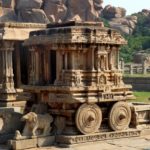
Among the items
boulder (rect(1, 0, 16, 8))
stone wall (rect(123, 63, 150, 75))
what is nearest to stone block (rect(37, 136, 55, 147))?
stone wall (rect(123, 63, 150, 75))

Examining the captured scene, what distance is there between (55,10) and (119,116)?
43429mm

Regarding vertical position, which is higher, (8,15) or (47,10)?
(47,10)

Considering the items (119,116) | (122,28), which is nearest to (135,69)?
(119,116)

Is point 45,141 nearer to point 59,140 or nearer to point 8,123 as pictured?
point 59,140

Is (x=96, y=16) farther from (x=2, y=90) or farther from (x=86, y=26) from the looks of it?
(x=86, y=26)

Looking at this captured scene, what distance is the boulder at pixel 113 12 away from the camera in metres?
74.5

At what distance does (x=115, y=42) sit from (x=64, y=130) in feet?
7.82

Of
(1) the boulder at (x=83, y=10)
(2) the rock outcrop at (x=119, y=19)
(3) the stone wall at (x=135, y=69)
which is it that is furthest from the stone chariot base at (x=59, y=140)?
(2) the rock outcrop at (x=119, y=19)

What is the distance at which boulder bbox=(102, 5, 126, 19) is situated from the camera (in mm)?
74500

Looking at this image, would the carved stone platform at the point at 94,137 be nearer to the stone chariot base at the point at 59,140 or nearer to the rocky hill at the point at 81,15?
the stone chariot base at the point at 59,140

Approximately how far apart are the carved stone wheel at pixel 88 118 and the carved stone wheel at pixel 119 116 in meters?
0.38

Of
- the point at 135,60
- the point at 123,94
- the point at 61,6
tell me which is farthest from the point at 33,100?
the point at 61,6

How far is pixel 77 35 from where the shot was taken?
1016 centimetres

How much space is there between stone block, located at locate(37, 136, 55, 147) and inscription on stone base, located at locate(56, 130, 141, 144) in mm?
133
